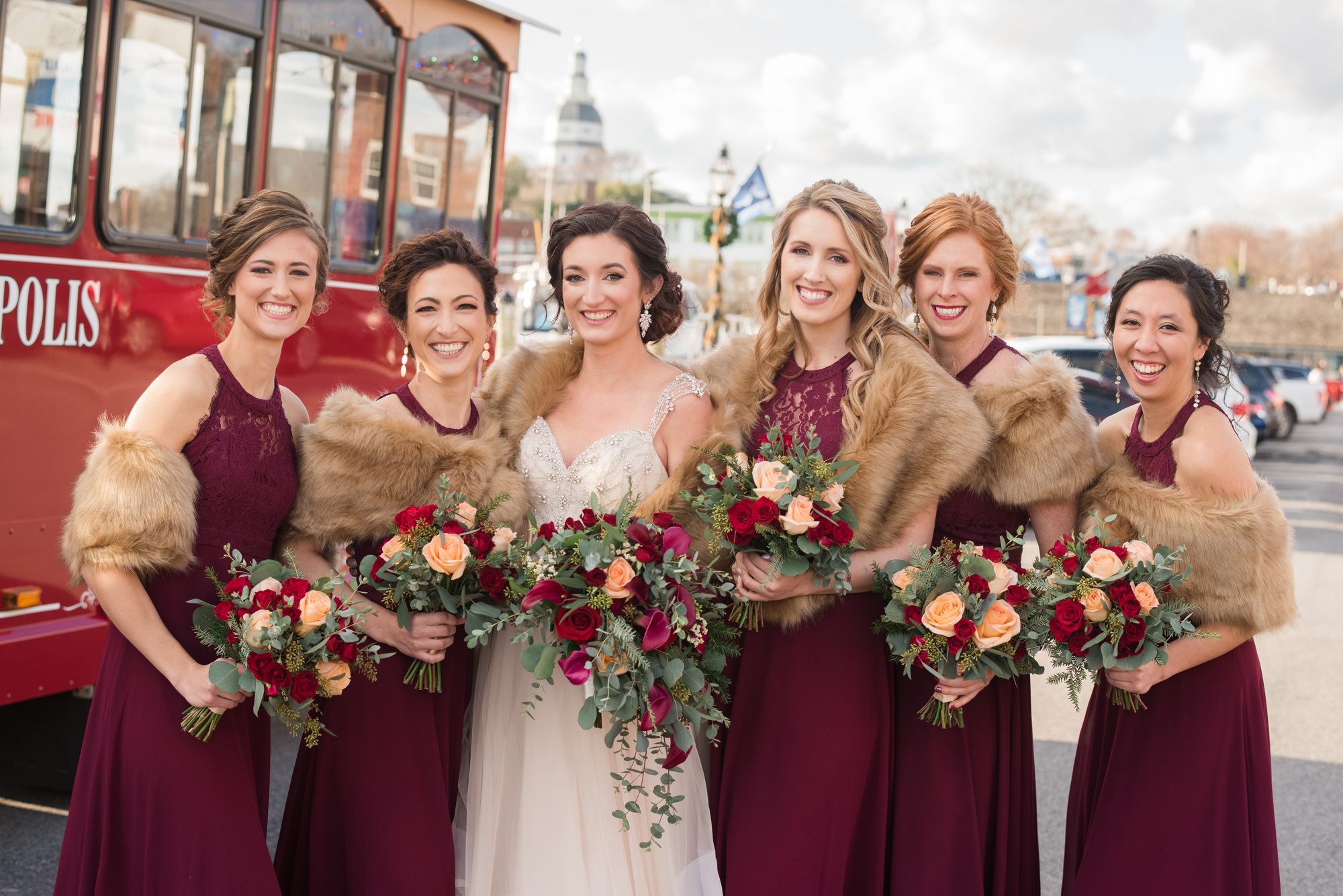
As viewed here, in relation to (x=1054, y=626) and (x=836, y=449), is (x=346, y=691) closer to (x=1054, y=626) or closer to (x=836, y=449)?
(x=836, y=449)

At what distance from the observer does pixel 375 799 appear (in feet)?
10.3

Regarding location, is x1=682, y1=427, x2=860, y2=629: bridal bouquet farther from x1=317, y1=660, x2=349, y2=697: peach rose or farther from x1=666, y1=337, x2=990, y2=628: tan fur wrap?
x1=317, y1=660, x2=349, y2=697: peach rose

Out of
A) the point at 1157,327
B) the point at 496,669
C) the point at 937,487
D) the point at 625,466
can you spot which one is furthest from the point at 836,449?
the point at 496,669

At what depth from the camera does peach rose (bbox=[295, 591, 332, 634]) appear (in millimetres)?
2695

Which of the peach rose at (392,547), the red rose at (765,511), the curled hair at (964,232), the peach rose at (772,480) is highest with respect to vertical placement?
the curled hair at (964,232)

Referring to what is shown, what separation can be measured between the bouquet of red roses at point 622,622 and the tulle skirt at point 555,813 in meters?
0.41

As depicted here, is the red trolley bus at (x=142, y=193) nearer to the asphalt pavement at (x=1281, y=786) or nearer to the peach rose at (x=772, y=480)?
the asphalt pavement at (x=1281, y=786)

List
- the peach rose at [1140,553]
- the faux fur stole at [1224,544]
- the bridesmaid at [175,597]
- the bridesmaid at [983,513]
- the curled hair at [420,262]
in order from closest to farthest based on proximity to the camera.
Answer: the bridesmaid at [175,597]
the peach rose at [1140,553]
the faux fur stole at [1224,544]
the bridesmaid at [983,513]
the curled hair at [420,262]

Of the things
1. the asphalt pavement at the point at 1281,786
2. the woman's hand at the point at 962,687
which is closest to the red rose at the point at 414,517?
the woman's hand at the point at 962,687

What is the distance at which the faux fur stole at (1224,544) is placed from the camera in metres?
3.10

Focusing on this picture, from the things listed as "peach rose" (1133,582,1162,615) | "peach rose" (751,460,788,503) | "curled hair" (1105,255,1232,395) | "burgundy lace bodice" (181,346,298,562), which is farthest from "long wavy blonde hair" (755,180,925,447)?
Result: "burgundy lace bodice" (181,346,298,562)

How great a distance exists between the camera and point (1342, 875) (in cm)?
470

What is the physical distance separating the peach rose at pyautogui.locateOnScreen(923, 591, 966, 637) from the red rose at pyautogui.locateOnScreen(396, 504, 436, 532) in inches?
53.6

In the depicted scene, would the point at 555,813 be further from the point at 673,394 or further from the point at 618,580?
the point at 673,394
